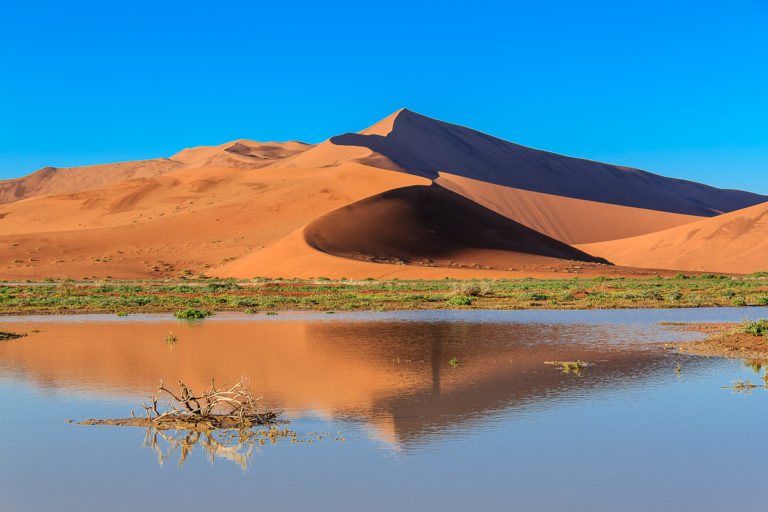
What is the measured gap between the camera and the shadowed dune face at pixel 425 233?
223 feet

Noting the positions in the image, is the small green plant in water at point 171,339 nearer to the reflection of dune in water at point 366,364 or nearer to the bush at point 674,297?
the reflection of dune in water at point 366,364

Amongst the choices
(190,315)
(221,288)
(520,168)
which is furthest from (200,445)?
(520,168)

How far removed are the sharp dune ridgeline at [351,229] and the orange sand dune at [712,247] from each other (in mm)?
226

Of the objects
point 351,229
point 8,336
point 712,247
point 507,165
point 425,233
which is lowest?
point 8,336

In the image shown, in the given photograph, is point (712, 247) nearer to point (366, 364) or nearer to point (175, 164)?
point (366, 364)

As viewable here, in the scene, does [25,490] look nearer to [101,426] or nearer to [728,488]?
[101,426]

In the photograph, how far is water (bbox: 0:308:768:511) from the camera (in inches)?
301

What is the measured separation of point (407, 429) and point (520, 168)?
508ft

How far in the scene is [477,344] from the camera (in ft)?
63.9

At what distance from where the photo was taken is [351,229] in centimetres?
7244

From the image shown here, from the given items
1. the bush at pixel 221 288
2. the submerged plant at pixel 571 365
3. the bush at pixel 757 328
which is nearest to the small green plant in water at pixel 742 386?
the submerged plant at pixel 571 365

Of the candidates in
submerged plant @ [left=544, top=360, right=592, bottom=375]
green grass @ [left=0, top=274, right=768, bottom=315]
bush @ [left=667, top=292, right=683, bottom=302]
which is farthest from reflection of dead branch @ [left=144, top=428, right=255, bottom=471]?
bush @ [left=667, top=292, right=683, bottom=302]

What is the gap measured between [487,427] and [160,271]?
63.4m

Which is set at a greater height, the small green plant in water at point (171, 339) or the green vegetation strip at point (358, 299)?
the green vegetation strip at point (358, 299)
